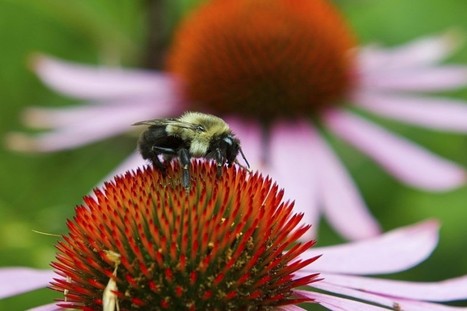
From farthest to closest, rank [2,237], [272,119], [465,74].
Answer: [465,74], [272,119], [2,237]

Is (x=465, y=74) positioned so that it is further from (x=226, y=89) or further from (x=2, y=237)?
(x=2, y=237)

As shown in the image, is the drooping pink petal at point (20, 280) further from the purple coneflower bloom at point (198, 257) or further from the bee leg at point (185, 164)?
the bee leg at point (185, 164)

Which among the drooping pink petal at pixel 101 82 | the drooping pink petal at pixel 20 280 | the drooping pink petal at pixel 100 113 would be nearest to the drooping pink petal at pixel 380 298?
A: the drooping pink petal at pixel 20 280

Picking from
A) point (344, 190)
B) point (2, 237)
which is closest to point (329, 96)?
point (344, 190)

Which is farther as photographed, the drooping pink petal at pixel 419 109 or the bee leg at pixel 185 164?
the drooping pink petal at pixel 419 109

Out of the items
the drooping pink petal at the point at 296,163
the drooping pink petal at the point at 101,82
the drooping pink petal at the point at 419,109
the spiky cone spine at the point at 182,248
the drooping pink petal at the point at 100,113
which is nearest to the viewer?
the spiky cone spine at the point at 182,248

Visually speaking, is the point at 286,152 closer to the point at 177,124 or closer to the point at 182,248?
the point at 177,124
